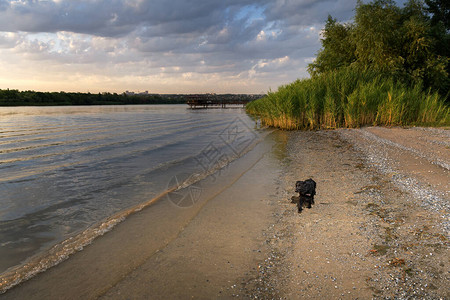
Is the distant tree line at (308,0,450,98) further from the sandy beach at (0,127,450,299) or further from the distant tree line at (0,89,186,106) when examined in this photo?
the distant tree line at (0,89,186,106)

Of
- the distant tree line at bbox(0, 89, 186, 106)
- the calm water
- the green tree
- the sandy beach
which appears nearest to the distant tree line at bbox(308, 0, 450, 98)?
the green tree

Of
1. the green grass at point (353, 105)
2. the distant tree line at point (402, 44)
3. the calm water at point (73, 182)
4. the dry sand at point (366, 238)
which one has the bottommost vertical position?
the calm water at point (73, 182)

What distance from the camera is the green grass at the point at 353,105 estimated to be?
17.6 metres

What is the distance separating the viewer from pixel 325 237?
4406 mm

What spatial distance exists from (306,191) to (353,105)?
15.0m

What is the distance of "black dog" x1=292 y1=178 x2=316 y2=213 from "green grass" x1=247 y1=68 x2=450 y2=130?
47.1 feet

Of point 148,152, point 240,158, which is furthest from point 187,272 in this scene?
point 148,152

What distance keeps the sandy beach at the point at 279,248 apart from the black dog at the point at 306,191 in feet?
0.59

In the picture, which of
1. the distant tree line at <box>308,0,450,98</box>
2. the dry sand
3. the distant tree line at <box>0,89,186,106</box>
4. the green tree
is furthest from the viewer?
the distant tree line at <box>0,89,186,106</box>

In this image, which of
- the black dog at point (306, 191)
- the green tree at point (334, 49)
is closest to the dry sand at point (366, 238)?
the black dog at point (306, 191)

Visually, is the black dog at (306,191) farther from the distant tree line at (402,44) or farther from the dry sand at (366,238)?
the distant tree line at (402,44)

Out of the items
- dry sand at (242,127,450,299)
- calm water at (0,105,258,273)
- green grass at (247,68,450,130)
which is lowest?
calm water at (0,105,258,273)

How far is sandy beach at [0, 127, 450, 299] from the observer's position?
3270mm

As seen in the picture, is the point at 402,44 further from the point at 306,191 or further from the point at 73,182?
the point at 73,182
